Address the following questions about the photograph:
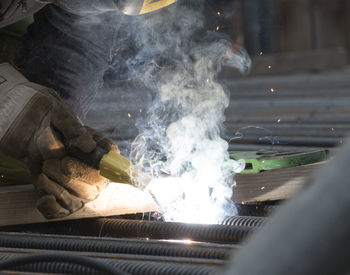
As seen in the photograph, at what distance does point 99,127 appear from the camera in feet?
13.0

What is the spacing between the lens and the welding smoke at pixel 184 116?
88.3 inches

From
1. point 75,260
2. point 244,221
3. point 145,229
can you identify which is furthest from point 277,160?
point 75,260

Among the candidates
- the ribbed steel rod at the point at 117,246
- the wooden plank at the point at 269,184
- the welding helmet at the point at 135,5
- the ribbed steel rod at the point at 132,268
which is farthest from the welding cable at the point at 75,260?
the wooden plank at the point at 269,184

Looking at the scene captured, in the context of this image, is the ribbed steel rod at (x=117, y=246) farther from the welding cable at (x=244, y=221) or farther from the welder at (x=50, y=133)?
the welding cable at (x=244, y=221)

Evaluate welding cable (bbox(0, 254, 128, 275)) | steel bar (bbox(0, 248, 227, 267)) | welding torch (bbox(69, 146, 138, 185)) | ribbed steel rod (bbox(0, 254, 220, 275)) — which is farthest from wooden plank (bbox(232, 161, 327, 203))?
welding cable (bbox(0, 254, 128, 275))

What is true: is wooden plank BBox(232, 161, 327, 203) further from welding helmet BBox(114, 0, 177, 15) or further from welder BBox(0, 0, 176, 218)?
welding helmet BBox(114, 0, 177, 15)

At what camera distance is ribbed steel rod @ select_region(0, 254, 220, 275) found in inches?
52.4

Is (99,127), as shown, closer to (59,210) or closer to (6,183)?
(6,183)

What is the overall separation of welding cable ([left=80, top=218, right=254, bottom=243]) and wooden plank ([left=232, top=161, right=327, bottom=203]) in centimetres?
A: 47

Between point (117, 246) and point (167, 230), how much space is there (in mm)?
290

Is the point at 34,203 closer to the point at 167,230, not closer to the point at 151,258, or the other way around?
the point at 167,230

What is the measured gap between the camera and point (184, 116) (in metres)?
2.78

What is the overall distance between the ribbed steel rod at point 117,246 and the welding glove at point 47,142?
17 cm

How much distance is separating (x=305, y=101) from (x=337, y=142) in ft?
3.90
